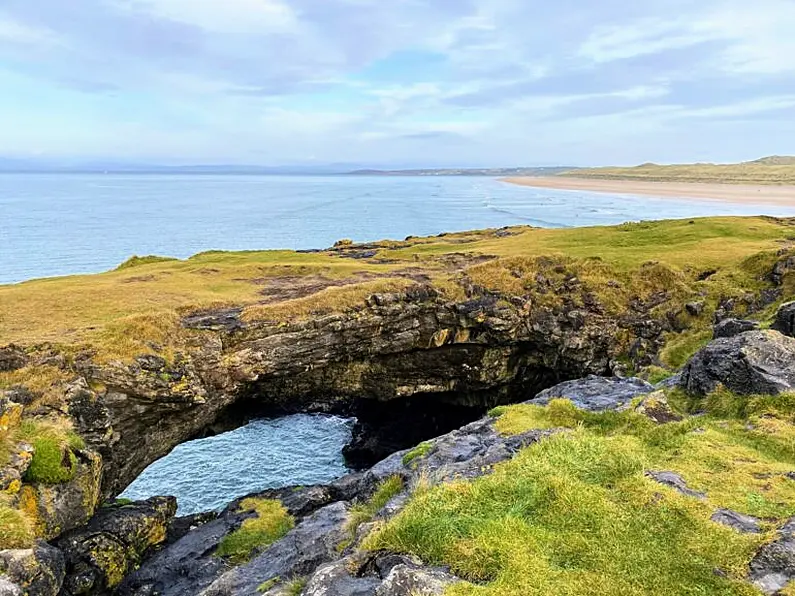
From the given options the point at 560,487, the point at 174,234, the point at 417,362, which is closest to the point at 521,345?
the point at 417,362

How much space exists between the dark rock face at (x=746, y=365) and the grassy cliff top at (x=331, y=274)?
17.4 m

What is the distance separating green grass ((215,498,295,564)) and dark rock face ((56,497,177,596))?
3.24 meters

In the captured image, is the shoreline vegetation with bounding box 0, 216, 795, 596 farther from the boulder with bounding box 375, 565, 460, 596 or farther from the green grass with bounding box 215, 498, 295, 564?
the boulder with bounding box 375, 565, 460, 596

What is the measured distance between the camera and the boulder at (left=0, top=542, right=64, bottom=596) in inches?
600

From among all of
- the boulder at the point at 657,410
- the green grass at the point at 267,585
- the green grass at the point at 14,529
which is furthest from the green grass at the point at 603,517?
the green grass at the point at 14,529

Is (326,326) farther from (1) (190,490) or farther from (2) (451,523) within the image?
(2) (451,523)

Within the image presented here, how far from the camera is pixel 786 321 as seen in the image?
73.0 feet

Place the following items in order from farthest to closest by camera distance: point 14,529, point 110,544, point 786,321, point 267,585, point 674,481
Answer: point 786,321 → point 110,544 → point 14,529 → point 267,585 → point 674,481

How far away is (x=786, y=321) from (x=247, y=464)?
32.4m

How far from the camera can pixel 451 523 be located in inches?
408

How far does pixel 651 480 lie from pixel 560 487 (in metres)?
2.16

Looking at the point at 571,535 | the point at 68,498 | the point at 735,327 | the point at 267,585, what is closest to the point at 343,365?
the point at 68,498

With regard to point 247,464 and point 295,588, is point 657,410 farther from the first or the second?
point 247,464

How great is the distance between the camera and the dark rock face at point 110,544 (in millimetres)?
19109
